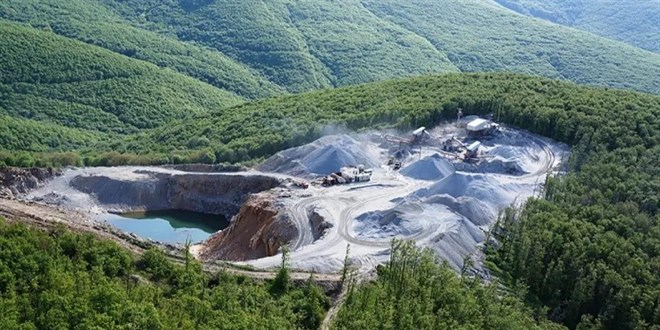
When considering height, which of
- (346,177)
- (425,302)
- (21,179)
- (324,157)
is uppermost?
(425,302)

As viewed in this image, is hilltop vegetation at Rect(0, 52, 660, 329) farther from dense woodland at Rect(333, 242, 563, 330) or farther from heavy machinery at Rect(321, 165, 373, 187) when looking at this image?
heavy machinery at Rect(321, 165, 373, 187)

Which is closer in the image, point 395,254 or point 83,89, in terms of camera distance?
point 395,254

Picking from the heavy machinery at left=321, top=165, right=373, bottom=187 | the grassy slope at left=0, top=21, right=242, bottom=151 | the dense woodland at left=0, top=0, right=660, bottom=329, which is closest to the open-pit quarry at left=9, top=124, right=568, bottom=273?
the heavy machinery at left=321, top=165, right=373, bottom=187

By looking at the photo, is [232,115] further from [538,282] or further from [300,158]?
[538,282]

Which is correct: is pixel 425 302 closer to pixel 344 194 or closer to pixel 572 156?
pixel 344 194

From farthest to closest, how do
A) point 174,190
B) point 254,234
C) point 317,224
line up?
point 174,190, point 254,234, point 317,224

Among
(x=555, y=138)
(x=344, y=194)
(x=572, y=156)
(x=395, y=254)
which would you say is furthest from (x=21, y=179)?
(x=555, y=138)

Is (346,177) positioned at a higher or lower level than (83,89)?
higher

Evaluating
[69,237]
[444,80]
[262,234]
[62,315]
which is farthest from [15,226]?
[444,80]

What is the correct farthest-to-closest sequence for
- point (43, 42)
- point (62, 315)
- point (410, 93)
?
point (43, 42)
point (410, 93)
point (62, 315)
